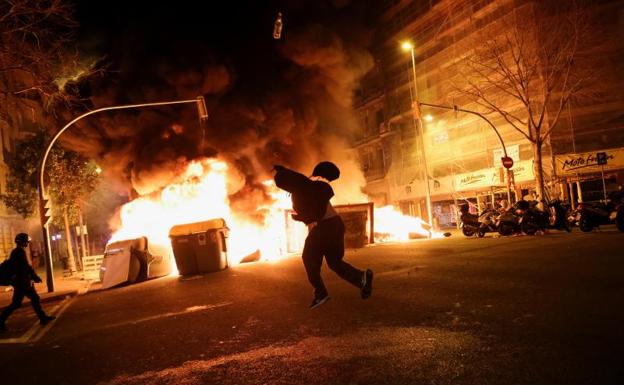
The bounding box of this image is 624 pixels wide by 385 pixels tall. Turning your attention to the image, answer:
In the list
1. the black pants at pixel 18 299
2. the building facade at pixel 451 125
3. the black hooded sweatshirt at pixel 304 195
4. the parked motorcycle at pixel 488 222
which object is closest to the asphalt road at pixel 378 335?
the black pants at pixel 18 299

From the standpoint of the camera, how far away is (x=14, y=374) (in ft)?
17.9

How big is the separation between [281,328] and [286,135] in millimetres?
17728

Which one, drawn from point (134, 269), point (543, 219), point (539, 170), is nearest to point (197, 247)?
point (134, 269)

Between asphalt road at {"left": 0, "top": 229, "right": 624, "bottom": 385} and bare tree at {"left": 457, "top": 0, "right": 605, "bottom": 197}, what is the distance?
530 inches

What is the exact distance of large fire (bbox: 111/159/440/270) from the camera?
65.7 ft

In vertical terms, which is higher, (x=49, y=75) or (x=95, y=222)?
(x=49, y=75)

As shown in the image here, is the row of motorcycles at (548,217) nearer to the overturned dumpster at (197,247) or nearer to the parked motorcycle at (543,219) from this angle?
the parked motorcycle at (543,219)

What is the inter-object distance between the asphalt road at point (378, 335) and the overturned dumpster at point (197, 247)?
6.35m

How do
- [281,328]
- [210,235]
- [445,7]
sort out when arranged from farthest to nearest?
[445,7], [210,235], [281,328]

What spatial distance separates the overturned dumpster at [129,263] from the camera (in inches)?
619

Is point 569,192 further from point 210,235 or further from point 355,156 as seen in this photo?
point 355,156

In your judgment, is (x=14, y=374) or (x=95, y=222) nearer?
(x=14, y=374)

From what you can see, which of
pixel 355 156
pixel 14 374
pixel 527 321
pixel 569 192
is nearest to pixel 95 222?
pixel 355 156

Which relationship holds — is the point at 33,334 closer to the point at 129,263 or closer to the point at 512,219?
the point at 129,263
